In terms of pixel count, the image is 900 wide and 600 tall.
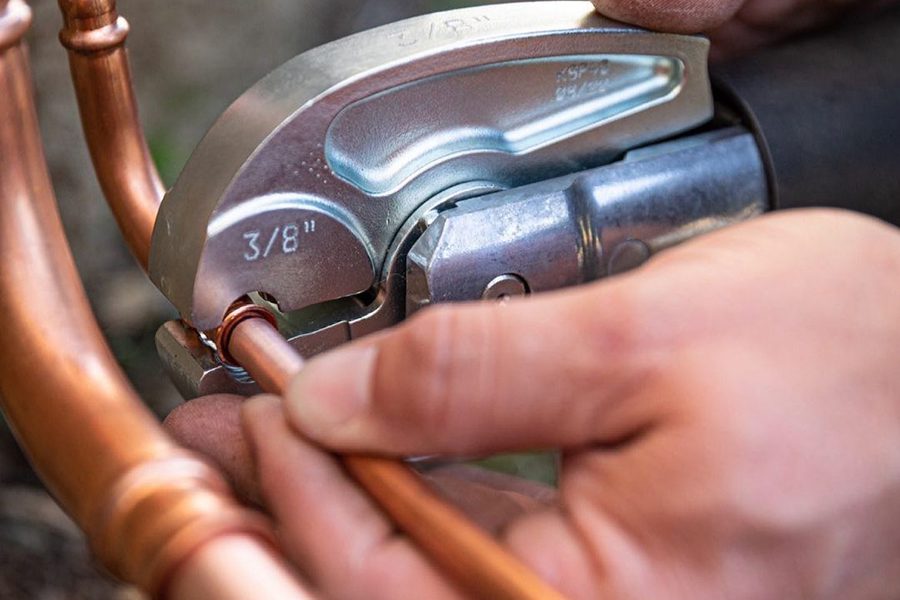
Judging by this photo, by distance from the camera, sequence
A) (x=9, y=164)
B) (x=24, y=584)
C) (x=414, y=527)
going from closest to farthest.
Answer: (x=414, y=527) → (x=9, y=164) → (x=24, y=584)

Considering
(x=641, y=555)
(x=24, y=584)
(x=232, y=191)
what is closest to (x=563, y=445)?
→ (x=641, y=555)

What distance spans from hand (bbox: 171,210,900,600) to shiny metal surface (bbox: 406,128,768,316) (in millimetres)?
120

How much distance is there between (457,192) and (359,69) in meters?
0.07

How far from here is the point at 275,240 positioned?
456 mm

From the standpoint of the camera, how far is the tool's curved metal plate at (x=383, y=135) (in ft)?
1.47

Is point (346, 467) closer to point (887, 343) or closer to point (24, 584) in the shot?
point (887, 343)

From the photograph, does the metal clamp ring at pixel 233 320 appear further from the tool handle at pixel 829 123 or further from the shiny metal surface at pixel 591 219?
the tool handle at pixel 829 123

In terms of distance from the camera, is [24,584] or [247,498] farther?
[24,584]

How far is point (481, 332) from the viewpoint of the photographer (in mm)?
348

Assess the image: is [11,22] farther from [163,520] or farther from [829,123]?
[829,123]

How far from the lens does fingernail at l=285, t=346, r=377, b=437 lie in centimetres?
36

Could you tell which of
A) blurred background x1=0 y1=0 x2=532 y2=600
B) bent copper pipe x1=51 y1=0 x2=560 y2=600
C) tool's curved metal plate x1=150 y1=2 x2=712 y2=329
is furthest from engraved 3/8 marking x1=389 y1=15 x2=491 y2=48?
blurred background x1=0 y1=0 x2=532 y2=600

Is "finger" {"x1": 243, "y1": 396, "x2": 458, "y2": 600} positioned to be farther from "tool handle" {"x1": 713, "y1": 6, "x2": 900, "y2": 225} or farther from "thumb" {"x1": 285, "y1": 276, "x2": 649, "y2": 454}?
"tool handle" {"x1": 713, "y1": 6, "x2": 900, "y2": 225}

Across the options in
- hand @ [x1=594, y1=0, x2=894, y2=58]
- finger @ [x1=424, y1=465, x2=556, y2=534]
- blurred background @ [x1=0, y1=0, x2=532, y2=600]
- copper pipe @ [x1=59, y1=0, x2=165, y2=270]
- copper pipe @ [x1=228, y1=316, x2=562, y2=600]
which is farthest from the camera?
blurred background @ [x1=0, y1=0, x2=532, y2=600]
